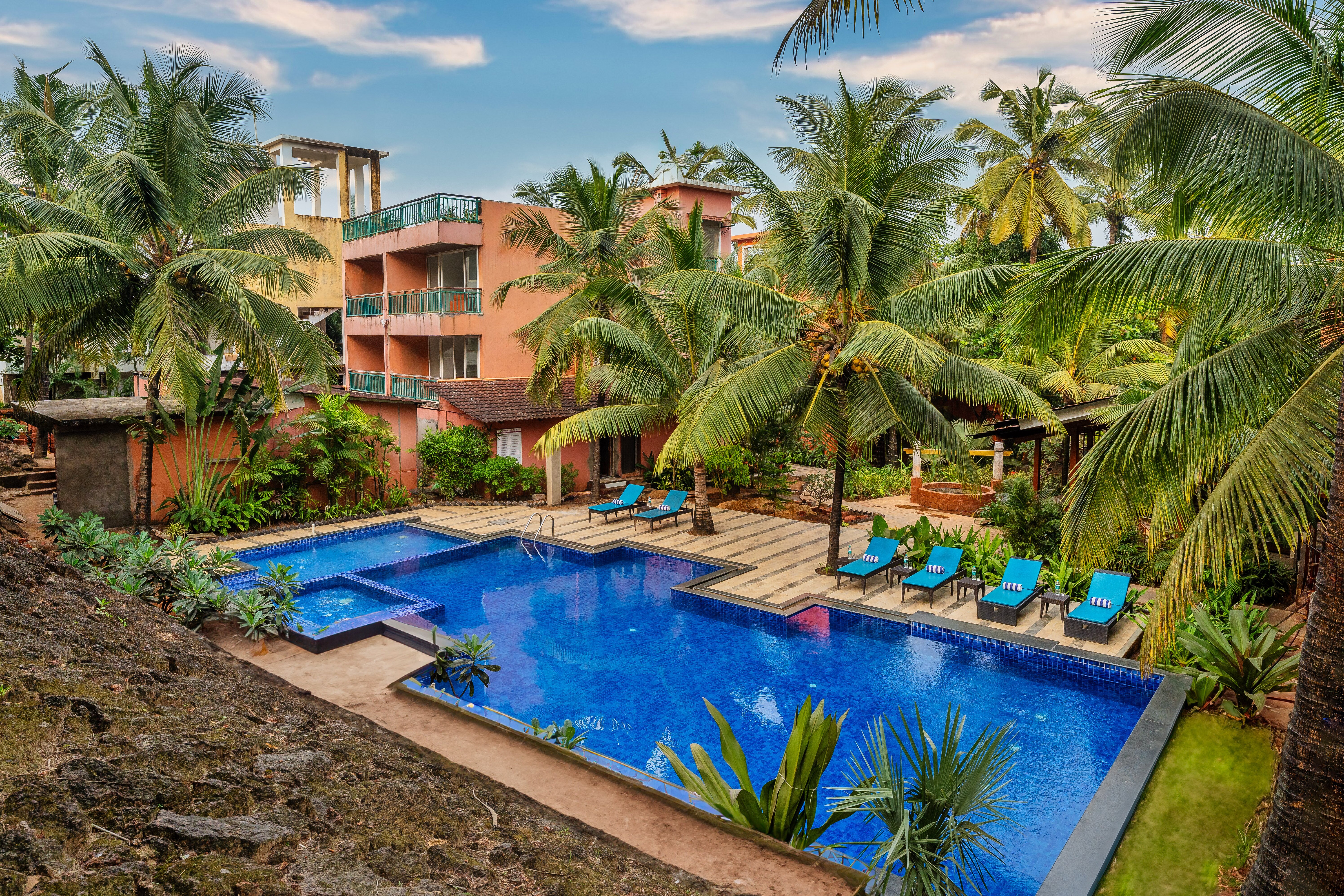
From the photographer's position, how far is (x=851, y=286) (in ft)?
40.1

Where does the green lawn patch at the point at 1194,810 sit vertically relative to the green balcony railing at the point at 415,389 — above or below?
below

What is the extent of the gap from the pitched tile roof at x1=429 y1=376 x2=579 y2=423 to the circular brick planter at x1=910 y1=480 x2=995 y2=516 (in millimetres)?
9067

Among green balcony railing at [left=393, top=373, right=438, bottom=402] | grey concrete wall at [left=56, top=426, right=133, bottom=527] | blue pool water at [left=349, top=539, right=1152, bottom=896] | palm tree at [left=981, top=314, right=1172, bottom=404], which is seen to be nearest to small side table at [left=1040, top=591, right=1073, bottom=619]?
blue pool water at [left=349, top=539, right=1152, bottom=896]

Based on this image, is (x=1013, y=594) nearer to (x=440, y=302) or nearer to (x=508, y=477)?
(x=508, y=477)

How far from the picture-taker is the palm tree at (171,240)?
13.3 metres

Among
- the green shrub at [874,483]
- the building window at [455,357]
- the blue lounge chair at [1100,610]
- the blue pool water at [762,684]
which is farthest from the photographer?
the building window at [455,357]

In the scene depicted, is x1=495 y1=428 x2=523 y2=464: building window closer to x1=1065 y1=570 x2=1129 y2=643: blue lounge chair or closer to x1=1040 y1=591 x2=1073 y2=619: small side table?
x1=1040 y1=591 x2=1073 y2=619: small side table

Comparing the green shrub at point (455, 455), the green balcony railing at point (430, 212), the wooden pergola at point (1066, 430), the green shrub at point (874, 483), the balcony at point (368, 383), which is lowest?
the green shrub at point (874, 483)

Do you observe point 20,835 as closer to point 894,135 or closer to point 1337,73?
point 1337,73

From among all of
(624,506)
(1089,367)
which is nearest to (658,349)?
(624,506)

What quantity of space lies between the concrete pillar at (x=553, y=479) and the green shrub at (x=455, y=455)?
155 cm

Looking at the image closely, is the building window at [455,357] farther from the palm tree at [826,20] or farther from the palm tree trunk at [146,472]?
the palm tree at [826,20]

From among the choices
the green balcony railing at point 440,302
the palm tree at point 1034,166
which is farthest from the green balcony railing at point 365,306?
the palm tree at point 1034,166

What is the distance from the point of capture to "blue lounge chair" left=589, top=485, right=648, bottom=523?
61.5 feet
